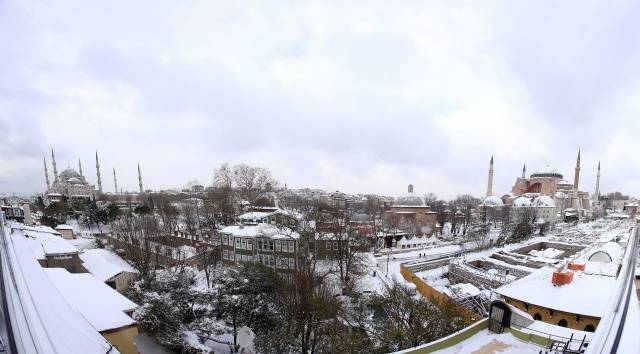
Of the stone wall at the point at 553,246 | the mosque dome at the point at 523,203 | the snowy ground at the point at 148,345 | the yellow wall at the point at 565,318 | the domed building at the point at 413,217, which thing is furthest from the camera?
the mosque dome at the point at 523,203

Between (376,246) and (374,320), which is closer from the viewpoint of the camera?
(374,320)

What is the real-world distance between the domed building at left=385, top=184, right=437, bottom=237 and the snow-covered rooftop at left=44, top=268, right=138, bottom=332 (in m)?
32.6

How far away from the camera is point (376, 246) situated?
30.0 m

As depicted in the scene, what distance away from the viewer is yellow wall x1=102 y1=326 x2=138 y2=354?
7.64 metres

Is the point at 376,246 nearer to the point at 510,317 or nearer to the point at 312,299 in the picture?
the point at 312,299

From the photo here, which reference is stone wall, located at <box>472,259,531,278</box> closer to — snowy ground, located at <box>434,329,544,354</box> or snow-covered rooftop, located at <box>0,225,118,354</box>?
snowy ground, located at <box>434,329,544,354</box>

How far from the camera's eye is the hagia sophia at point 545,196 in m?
54.7

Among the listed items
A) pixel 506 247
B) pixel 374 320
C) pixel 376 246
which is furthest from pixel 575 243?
pixel 374 320

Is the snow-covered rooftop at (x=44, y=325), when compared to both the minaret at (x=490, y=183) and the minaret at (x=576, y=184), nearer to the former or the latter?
the minaret at (x=490, y=183)

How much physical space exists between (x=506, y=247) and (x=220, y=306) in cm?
3328

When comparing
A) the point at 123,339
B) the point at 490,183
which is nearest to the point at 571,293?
the point at 123,339

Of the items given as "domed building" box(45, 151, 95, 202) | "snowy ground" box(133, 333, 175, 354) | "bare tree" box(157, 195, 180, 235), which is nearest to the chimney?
"snowy ground" box(133, 333, 175, 354)

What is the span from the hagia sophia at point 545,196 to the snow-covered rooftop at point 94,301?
62278mm

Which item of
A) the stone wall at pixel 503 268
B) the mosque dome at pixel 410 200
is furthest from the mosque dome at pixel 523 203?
the stone wall at pixel 503 268
